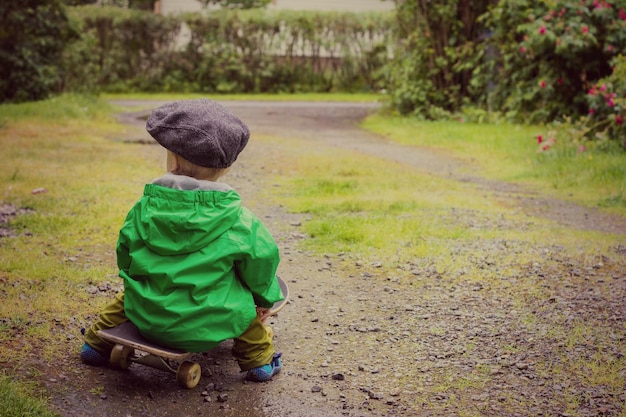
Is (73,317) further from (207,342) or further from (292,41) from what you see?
(292,41)

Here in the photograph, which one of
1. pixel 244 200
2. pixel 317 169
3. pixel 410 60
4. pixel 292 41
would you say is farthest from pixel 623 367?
pixel 292 41

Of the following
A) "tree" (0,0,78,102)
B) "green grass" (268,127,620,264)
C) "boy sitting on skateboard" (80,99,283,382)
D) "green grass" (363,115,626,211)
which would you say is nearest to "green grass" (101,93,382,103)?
"tree" (0,0,78,102)

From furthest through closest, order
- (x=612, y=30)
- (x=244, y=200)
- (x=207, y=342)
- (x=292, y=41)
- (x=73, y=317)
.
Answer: (x=292, y=41), (x=612, y=30), (x=244, y=200), (x=73, y=317), (x=207, y=342)

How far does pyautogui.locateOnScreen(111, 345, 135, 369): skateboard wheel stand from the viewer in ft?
10.9

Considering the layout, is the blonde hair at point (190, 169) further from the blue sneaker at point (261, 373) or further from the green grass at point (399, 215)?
the green grass at point (399, 215)

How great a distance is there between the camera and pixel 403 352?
3.77 meters

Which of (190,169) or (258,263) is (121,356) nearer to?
(258,263)

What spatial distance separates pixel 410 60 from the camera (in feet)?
45.2

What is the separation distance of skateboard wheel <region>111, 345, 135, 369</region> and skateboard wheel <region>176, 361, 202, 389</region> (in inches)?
10.0

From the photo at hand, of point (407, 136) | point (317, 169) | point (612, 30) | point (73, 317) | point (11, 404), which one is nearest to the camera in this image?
point (11, 404)

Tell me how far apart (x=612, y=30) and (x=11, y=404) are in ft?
32.3

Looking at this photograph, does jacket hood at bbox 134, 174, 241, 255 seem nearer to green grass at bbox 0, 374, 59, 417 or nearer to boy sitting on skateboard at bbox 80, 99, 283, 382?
boy sitting on skateboard at bbox 80, 99, 283, 382

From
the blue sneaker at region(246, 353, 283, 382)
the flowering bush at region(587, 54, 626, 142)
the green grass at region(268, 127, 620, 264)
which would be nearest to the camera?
the blue sneaker at region(246, 353, 283, 382)

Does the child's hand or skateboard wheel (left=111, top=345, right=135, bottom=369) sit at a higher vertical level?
the child's hand
